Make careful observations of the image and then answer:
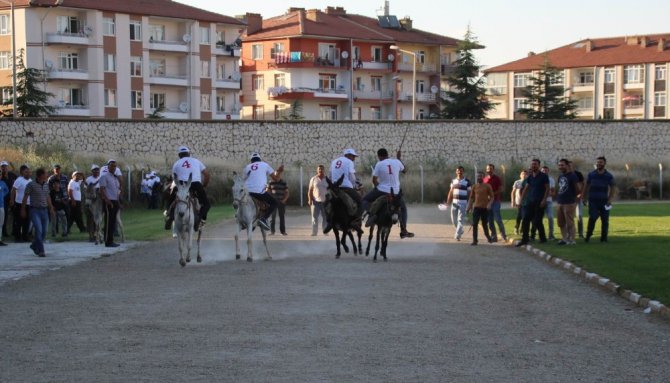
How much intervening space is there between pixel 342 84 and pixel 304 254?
8667cm

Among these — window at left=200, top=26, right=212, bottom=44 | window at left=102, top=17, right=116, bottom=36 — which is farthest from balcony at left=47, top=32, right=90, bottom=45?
window at left=200, top=26, right=212, bottom=44

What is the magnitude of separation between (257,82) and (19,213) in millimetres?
83025

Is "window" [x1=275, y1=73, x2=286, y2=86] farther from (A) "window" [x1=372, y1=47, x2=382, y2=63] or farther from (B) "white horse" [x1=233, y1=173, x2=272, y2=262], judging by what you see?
(B) "white horse" [x1=233, y1=173, x2=272, y2=262]

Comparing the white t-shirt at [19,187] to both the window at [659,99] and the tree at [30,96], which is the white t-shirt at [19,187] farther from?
the window at [659,99]

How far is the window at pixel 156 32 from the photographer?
316 ft

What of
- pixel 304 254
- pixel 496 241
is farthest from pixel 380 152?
pixel 496 241

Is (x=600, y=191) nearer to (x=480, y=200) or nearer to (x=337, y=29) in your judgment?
(x=480, y=200)

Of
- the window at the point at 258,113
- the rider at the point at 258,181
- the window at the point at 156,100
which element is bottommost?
the rider at the point at 258,181

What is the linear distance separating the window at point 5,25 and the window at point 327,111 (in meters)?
32.1

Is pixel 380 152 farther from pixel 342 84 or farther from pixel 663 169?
pixel 342 84

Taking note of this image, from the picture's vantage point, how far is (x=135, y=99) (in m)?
95.1

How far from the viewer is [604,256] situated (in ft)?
76.5

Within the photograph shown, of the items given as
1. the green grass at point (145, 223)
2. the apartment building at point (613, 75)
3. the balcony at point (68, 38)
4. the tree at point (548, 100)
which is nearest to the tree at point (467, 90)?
the tree at point (548, 100)

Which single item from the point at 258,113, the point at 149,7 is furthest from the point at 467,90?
the point at 149,7
